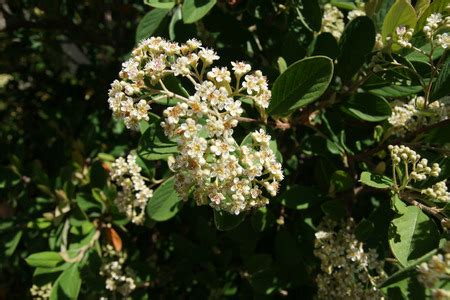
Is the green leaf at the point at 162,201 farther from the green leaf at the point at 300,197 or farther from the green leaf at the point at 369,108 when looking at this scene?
the green leaf at the point at 369,108

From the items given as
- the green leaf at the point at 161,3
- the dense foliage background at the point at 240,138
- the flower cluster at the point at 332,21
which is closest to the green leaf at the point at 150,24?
the dense foliage background at the point at 240,138

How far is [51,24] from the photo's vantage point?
3.14m

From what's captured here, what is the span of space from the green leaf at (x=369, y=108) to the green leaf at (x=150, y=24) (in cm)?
103

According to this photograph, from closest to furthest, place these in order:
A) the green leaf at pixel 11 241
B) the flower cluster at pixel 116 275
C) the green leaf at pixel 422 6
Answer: the green leaf at pixel 422 6
the flower cluster at pixel 116 275
the green leaf at pixel 11 241

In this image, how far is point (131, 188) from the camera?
2.43 meters

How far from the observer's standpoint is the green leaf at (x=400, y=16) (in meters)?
1.82

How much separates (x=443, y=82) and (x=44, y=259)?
7.22ft

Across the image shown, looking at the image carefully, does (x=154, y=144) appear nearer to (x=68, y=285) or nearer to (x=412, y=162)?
(x=412, y=162)

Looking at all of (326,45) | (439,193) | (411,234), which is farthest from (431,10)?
(411,234)

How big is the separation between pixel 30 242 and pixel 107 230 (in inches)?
26.3

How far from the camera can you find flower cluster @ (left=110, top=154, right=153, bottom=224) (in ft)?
7.67

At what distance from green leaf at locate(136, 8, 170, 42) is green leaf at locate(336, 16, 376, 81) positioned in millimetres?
914

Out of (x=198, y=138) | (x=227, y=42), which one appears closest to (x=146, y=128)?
(x=198, y=138)

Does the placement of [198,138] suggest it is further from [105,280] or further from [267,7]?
[105,280]
